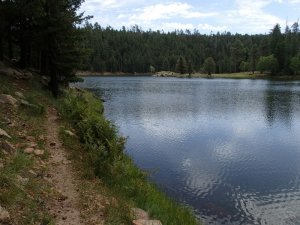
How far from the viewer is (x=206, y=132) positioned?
1458 inches

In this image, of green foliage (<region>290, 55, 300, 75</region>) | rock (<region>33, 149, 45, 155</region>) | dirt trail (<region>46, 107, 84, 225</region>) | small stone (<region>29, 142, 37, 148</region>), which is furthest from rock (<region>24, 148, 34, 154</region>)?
green foliage (<region>290, 55, 300, 75</region>)

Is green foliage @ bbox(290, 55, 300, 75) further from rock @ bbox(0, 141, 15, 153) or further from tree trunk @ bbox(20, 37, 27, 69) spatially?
rock @ bbox(0, 141, 15, 153)

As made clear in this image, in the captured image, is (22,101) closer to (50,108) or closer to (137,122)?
(50,108)

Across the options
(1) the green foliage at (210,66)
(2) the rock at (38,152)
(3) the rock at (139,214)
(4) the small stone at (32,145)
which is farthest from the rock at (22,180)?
(1) the green foliage at (210,66)

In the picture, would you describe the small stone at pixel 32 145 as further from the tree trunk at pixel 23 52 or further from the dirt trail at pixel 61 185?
the tree trunk at pixel 23 52

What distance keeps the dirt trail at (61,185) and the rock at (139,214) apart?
1.74 metres

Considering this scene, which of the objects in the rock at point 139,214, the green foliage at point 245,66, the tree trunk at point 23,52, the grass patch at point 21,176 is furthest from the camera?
the green foliage at point 245,66

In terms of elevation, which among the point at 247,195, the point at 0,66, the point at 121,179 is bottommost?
the point at 247,195

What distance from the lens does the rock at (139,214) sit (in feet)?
39.6

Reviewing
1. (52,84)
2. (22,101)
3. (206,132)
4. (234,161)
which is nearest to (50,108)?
(22,101)

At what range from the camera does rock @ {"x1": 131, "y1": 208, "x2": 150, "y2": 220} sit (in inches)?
475

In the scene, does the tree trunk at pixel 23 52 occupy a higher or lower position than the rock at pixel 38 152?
higher

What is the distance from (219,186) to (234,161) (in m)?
5.55

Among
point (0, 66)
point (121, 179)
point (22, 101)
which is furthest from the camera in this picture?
point (0, 66)
